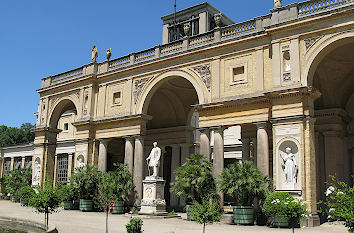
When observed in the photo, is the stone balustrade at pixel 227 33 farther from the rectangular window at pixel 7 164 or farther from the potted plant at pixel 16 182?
the rectangular window at pixel 7 164

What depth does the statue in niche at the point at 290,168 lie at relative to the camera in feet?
53.1

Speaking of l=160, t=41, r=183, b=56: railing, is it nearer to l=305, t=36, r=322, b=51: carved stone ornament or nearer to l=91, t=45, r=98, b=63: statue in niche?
l=91, t=45, r=98, b=63: statue in niche

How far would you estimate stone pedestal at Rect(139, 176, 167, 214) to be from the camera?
20.4 m

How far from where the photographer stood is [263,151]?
18.0m

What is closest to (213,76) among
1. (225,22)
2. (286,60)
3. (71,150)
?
(286,60)

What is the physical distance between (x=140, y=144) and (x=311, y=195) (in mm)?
10946

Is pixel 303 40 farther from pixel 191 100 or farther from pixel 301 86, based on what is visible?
pixel 191 100

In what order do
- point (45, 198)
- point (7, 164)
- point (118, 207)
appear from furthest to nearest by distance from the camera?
1. point (7, 164)
2. point (118, 207)
3. point (45, 198)

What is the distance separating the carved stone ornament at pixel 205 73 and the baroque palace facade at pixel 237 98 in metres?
0.06

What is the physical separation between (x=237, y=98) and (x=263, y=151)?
298 cm

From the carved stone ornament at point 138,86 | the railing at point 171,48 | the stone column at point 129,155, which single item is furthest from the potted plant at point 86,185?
the railing at point 171,48

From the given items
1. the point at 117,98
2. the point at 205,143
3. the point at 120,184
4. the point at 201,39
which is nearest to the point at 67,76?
the point at 117,98

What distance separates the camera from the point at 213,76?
20.5m

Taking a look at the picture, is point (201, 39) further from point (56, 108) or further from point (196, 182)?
point (56, 108)
